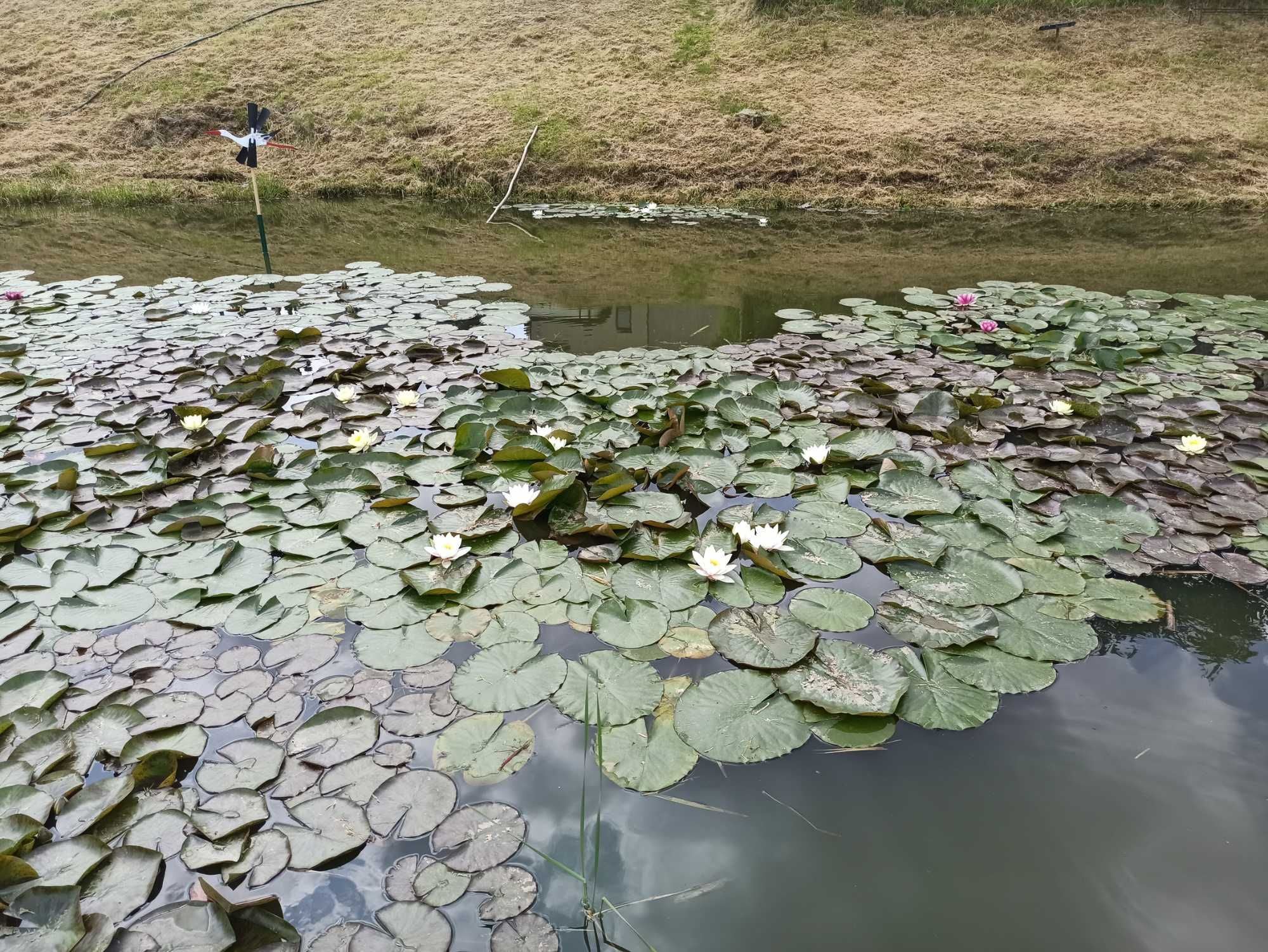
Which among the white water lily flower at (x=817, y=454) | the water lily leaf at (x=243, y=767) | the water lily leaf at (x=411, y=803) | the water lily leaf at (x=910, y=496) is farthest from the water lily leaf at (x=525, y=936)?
the white water lily flower at (x=817, y=454)

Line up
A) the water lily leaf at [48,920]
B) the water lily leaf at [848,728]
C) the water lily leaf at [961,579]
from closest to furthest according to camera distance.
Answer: the water lily leaf at [48,920] < the water lily leaf at [848,728] < the water lily leaf at [961,579]

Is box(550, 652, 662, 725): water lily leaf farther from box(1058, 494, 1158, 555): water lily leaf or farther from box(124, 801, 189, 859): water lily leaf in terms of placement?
box(1058, 494, 1158, 555): water lily leaf

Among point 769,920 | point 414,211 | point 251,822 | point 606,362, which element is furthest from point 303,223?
point 769,920

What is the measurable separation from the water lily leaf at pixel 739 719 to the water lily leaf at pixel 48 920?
3.36 ft

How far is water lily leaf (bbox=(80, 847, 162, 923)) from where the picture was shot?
1116mm

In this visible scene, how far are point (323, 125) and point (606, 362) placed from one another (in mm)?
9973

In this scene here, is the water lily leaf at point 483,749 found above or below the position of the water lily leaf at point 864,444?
below

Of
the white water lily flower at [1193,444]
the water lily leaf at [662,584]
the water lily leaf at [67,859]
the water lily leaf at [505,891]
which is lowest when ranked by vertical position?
the water lily leaf at [505,891]

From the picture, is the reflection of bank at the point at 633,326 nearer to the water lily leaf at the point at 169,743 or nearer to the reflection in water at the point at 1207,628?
the reflection in water at the point at 1207,628

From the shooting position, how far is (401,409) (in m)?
2.94

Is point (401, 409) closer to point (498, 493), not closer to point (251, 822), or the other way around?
point (498, 493)

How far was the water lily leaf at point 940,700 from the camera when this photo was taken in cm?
148

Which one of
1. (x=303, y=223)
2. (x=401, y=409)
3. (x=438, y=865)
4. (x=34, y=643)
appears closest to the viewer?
(x=438, y=865)

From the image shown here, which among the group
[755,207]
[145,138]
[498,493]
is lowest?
[498,493]
